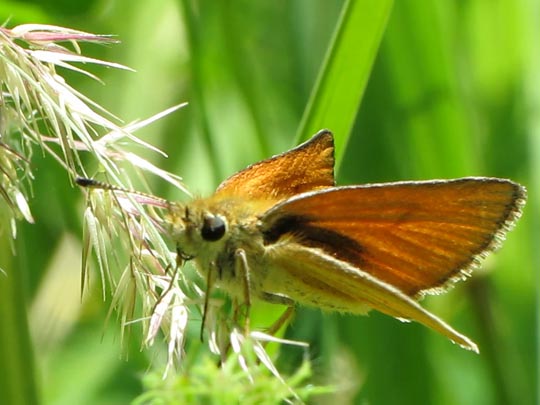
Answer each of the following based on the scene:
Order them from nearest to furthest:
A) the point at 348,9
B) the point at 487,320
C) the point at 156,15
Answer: the point at 348,9, the point at 487,320, the point at 156,15

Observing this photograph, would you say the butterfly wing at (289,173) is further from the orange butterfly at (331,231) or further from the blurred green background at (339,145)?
the blurred green background at (339,145)

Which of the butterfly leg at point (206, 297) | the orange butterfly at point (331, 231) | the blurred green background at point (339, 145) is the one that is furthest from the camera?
the blurred green background at point (339, 145)

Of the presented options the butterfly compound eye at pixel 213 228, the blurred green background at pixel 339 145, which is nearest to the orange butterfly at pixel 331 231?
the butterfly compound eye at pixel 213 228

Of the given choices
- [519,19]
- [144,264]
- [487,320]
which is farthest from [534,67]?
[144,264]

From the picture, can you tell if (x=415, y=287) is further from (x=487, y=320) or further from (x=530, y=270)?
(x=530, y=270)

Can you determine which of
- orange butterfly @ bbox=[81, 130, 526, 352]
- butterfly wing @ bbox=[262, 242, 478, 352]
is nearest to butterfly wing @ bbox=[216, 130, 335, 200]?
orange butterfly @ bbox=[81, 130, 526, 352]

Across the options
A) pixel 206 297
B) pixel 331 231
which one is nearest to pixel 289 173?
pixel 331 231

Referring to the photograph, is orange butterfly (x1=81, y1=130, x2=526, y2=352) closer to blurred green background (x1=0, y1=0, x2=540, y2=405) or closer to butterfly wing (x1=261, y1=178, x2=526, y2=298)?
butterfly wing (x1=261, y1=178, x2=526, y2=298)
